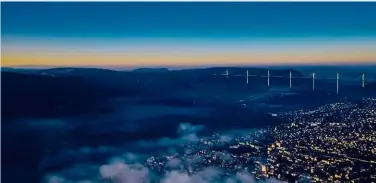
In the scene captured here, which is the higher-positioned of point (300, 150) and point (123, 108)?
point (123, 108)

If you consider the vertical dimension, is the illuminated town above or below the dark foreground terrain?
below

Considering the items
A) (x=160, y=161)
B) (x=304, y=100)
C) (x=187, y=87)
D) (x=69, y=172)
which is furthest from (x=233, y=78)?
(x=69, y=172)

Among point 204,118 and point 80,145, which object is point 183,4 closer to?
point 204,118

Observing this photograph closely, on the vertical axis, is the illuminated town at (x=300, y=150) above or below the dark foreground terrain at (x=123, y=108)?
below

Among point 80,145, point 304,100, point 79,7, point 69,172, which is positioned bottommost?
point 69,172
